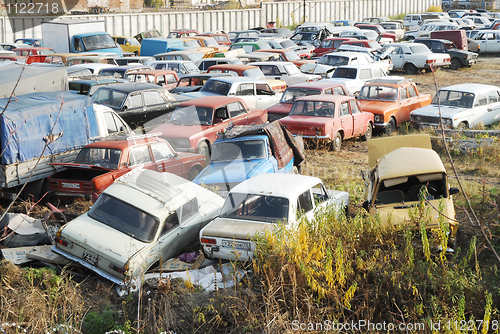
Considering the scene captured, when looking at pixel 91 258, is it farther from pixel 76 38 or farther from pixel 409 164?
pixel 76 38

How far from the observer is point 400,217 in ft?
24.8

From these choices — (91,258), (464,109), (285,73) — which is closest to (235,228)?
(91,258)

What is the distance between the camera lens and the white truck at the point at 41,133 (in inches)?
358

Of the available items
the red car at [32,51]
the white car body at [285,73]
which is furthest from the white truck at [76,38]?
the white car body at [285,73]

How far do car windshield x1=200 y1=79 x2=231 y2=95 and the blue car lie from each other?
474 cm

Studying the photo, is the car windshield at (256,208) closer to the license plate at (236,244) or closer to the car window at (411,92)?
the license plate at (236,244)

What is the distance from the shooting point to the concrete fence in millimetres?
36188

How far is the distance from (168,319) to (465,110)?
11.5 meters

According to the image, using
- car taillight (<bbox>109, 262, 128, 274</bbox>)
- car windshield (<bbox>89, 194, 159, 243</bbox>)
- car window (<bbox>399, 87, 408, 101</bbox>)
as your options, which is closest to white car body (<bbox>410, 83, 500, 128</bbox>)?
car window (<bbox>399, 87, 408, 101</bbox>)

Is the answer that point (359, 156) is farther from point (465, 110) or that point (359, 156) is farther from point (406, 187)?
point (406, 187)

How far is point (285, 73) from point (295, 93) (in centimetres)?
524

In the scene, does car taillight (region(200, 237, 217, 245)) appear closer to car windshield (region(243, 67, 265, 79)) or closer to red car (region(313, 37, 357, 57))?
car windshield (region(243, 67, 265, 79))

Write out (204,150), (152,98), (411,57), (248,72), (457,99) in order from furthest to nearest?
(411,57)
(248,72)
(457,99)
(152,98)
(204,150)

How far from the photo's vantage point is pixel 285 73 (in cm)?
2009
